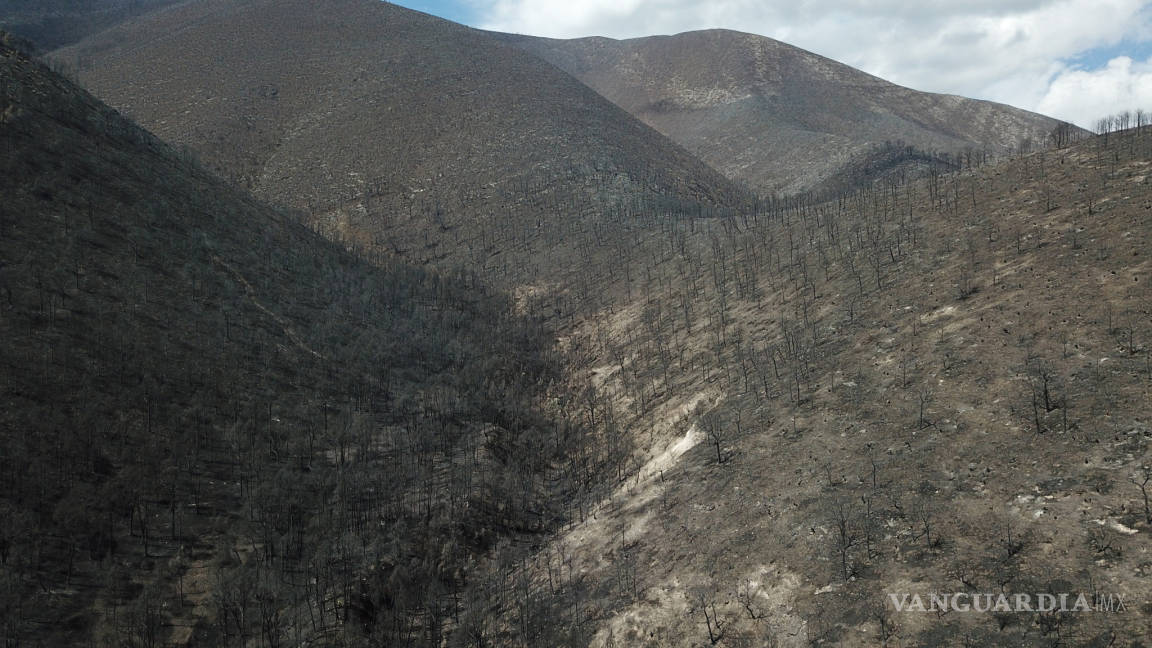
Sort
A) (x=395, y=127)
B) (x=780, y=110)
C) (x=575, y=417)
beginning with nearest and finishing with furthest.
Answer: (x=575, y=417) < (x=395, y=127) < (x=780, y=110)

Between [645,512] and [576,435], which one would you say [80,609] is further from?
[576,435]

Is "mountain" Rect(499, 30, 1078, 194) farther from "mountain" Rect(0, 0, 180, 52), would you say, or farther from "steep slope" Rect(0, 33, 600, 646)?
"mountain" Rect(0, 0, 180, 52)

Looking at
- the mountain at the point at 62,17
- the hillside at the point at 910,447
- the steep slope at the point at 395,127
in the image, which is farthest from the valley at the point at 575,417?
the mountain at the point at 62,17

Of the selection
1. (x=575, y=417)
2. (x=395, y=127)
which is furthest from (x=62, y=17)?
(x=575, y=417)

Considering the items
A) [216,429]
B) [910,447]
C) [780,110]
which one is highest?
[780,110]

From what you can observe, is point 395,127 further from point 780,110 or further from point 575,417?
point 780,110

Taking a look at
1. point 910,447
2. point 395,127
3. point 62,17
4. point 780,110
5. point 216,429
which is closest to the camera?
point 910,447

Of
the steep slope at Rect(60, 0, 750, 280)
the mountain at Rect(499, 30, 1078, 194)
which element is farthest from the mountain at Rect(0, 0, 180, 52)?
the mountain at Rect(499, 30, 1078, 194)

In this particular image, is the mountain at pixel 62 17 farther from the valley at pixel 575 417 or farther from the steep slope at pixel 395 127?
the valley at pixel 575 417
